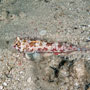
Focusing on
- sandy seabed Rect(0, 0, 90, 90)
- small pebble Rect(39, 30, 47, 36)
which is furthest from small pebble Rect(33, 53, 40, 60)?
small pebble Rect(39, 30, 47, 36)

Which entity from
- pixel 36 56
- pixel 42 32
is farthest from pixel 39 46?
Answer: pixel 42 32

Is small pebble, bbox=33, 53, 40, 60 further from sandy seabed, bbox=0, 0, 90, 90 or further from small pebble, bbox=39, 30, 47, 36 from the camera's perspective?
small pebble, bbox=39, 30, 47, 36

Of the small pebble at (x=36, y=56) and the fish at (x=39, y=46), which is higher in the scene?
the fish at (x=39, y=46)

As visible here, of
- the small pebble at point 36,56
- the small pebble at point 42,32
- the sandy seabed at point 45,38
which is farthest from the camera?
the small pebble at point 42,32

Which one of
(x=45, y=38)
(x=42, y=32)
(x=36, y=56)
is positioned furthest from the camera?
(x=42, y=32)

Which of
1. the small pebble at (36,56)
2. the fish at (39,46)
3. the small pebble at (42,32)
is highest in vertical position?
the small pebble at (42,32)

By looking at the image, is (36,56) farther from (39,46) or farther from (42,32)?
(42,32)

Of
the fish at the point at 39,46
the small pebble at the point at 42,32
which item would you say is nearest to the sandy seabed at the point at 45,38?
the small pebble at the point at 42,32

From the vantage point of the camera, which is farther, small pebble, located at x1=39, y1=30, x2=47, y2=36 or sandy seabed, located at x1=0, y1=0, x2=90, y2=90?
small pebble, located at x1=39, y1=30, x2=47, y2=36

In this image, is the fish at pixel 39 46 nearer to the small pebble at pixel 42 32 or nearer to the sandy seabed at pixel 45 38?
the sandy seabed at pixel 45 38

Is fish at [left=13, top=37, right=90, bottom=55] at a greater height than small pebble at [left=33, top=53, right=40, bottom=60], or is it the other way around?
fish at [left=13, top=37, right=90, bottom=55]

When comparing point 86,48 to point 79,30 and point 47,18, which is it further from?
point 47,18

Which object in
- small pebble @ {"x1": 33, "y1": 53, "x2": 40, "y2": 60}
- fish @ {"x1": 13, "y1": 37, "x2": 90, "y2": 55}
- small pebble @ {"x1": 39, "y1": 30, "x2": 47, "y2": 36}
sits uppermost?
small pebble @ {"x1": 39, "y1": 30, "x2": 47, "y2": 36}

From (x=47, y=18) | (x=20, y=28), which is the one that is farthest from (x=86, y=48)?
(x=20, y=28)
